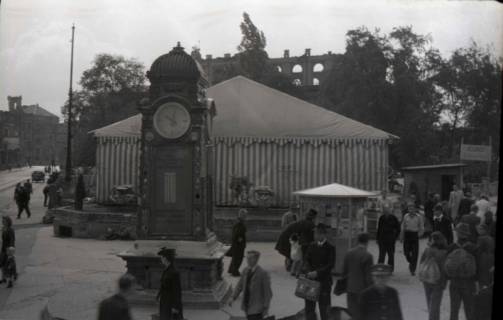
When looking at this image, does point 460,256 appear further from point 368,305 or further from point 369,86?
point 369,86

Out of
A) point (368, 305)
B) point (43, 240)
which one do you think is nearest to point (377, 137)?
point (43, 240)

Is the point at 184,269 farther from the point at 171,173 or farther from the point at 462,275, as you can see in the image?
the point at 462,275

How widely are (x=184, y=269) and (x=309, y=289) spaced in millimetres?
2201

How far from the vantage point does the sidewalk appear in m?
8.83

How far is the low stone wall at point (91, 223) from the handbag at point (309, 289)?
1057cm

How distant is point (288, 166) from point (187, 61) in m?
10.3

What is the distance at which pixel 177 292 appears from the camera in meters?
7.23

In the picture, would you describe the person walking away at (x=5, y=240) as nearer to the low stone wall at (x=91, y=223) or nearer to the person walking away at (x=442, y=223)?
the low stone wall at (x=91, y=223)

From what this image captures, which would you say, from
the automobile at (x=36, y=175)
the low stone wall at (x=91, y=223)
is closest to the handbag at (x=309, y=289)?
the low stone wall at (x=91, y=223)

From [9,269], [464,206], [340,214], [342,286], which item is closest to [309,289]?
[342,286]

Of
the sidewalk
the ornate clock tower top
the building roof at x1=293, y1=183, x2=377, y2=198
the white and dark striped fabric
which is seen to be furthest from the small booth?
the white and dark striped fabric

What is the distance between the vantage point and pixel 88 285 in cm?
1067

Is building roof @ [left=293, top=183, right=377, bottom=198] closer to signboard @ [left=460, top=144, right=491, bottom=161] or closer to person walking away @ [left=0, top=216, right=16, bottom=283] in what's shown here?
signboard @ [left=460, top=144, right=491, bottom=161]

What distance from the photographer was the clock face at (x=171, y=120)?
9305mm
